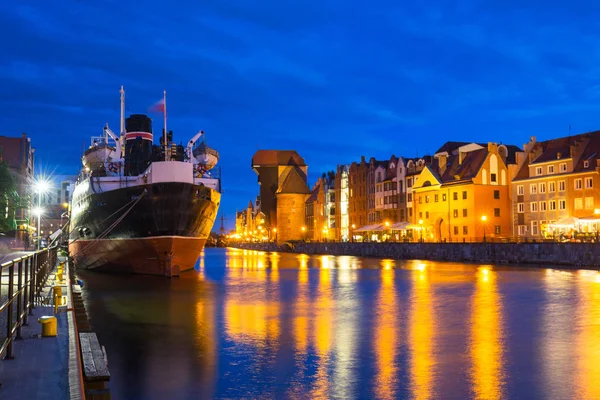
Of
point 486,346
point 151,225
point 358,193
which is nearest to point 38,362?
point 486,346

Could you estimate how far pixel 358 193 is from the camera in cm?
12294

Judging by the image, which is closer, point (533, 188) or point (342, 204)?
point (533, 188)

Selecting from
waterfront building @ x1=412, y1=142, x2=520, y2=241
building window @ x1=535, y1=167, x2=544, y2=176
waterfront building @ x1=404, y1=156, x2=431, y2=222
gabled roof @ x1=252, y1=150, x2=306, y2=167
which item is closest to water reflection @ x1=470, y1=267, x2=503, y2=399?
building window @ x1=535, y1=167, x2=544, y2=176

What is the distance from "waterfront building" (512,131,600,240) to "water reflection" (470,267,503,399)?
1605 inches

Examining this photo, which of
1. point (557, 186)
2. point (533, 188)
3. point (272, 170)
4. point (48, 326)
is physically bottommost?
point (48, 326)

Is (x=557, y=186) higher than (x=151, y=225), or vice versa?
(x=557, y=186)

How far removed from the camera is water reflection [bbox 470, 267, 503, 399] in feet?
40.4

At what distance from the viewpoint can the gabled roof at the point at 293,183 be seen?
168 meters

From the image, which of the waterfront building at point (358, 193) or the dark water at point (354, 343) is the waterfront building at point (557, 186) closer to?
the waterfront building at point (358, 193)

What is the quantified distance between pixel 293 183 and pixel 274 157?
2156 cm

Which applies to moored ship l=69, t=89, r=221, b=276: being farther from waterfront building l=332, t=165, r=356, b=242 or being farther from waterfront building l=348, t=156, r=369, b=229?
waterfront building l=332, t=165, r=356, b=242

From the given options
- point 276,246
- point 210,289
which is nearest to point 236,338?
point 210,289

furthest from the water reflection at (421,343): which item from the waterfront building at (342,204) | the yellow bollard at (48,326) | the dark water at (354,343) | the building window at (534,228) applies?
the waterfront building at (342,204)

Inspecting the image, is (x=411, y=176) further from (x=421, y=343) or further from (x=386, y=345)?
(x=386, y=345)
